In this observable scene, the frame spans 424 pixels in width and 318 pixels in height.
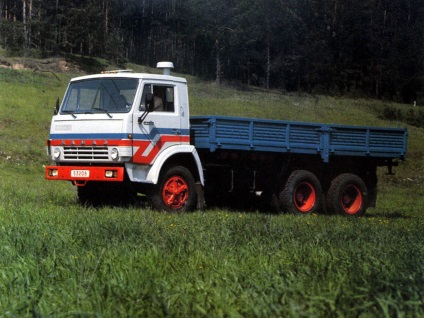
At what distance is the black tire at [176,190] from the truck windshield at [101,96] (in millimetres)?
1456

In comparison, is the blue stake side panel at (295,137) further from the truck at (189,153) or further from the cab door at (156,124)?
the cab door at (156,124)

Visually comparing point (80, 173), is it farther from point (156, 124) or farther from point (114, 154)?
point (156, 124)

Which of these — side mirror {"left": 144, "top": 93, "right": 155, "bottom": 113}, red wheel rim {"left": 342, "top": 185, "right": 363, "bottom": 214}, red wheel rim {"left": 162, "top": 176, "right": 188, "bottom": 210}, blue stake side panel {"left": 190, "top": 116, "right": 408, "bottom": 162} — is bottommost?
red wheel rim {"left": 342, "top": 185, "right": 363, "bottom": 214}

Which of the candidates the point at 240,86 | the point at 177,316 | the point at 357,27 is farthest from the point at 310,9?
the point at 177,316

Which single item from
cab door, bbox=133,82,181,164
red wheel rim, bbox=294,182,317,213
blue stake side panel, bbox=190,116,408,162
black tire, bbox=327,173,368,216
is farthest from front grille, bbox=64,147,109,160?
black tire, bbox=327,173,368,216

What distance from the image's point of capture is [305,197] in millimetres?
17031

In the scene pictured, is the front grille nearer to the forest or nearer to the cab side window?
the cab side window

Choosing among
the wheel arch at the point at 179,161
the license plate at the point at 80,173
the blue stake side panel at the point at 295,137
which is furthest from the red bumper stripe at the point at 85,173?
the blue stake side panel at the point at 295,137

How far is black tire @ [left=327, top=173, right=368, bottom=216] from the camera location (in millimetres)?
17094

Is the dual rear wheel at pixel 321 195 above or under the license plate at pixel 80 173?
under

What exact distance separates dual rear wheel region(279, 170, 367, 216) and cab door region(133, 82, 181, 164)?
112 inches

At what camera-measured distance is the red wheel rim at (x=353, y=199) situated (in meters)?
17.6

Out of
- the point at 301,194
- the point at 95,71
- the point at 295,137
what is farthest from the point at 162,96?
the point at 95,71

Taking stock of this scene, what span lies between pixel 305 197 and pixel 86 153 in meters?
5.00
